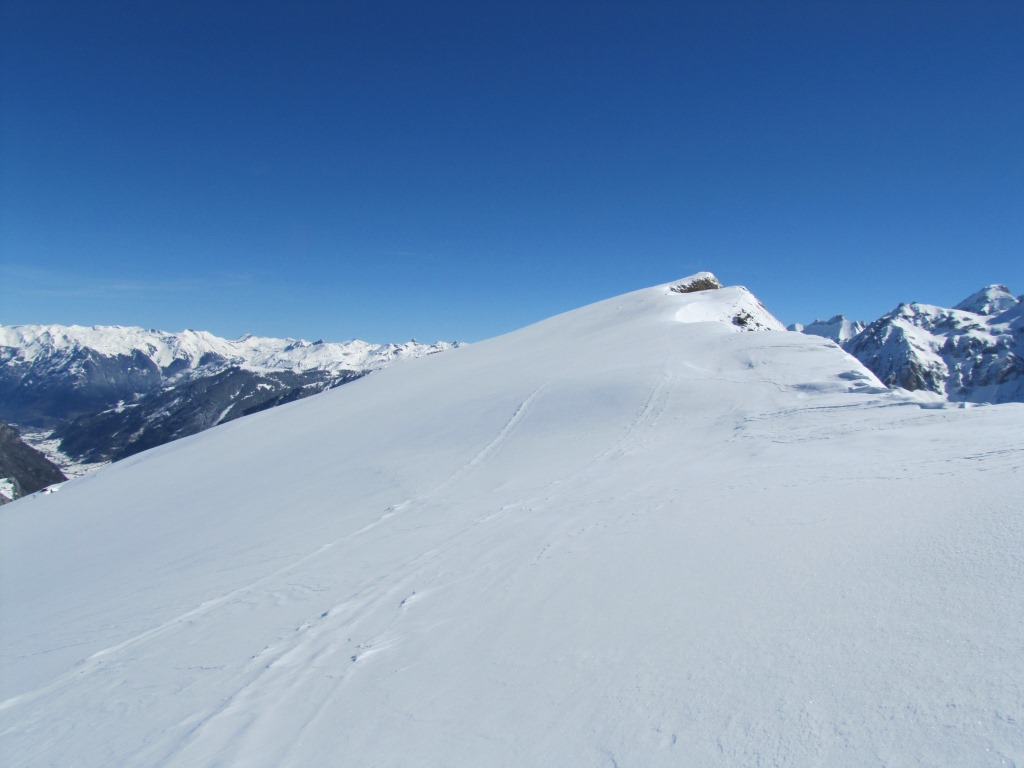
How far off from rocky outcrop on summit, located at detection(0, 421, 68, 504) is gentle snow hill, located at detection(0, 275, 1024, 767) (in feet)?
487

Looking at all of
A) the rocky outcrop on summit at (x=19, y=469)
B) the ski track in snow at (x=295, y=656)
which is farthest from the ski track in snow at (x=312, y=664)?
the rocky outcrop on summit at (x=19, y=469)

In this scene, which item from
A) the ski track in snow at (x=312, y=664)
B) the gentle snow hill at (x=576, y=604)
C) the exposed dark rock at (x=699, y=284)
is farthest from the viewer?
the exposed dark rock at (x=699, y=284)

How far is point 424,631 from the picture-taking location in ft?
21.1

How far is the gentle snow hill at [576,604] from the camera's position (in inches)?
158

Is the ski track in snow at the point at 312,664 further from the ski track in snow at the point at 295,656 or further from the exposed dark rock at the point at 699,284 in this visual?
the exposed dark rock at the point at 699,284

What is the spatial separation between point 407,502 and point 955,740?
1014 centimetres

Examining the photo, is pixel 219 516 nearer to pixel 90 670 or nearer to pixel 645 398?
pixel 90 670

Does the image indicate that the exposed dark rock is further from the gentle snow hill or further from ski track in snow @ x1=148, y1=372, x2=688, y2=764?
ski track in snow @ x1=148, y1=372, x2=688, y2=764

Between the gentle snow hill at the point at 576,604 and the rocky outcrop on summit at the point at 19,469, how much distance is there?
14853cm

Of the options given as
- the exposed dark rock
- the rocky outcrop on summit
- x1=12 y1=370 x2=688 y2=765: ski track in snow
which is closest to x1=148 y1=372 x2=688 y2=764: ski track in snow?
→ x1=12 y1=370 x2=688 y2=765: ski track in snow

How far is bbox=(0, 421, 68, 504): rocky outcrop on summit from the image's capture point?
122925mm

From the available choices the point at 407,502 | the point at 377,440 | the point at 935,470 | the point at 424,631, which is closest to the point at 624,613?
the point at 424,631

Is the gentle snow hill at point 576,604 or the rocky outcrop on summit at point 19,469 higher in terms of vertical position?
the gentle snow hill at point 576,604

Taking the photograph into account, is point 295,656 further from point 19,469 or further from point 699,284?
point 19,469
